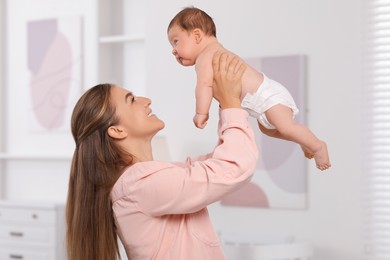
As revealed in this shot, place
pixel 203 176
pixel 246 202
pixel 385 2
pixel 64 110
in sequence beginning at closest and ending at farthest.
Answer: pixel 203 176 → pixel 385 2 → pixel 246 202 → pixel 64 110

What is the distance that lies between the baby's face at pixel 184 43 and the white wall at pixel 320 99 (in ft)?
5.42

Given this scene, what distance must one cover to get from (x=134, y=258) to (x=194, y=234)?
0.57 feet

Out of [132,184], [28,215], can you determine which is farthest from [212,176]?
[28,215]

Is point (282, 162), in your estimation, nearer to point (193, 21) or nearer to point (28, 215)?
point (28, 215)

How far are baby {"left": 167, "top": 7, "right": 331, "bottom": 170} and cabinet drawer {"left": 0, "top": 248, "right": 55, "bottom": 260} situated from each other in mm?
2422

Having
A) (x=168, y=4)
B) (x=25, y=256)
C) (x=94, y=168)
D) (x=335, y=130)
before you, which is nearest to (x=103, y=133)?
(x=94, y=168)

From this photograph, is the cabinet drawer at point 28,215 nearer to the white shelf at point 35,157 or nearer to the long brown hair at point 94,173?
the white shelf at point 35,157

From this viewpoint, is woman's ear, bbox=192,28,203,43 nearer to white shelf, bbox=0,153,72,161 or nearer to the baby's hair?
the baby's hair

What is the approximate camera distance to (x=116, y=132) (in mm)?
1702

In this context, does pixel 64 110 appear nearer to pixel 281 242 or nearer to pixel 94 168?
pixel 281 242

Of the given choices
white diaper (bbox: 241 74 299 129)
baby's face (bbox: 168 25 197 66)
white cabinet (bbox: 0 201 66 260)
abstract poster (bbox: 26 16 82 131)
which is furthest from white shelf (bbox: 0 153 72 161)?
white diaper (bbox: 241 74 299 129)

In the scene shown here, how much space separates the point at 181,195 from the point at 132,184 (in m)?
0.13

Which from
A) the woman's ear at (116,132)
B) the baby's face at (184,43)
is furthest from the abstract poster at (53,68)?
the woman's ear at (116,132)

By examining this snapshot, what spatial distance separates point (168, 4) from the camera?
390 centimetres
